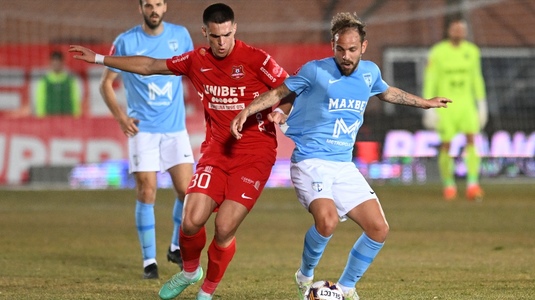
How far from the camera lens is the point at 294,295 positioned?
7.45m

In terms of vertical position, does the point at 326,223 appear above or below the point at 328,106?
below

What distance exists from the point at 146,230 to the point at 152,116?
100 centimetres

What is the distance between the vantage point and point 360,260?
6930 millimetres

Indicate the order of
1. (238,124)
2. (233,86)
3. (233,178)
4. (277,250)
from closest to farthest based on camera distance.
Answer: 1. (238,124)
2. (233,178)
3. (233,86)
4. (277,250)

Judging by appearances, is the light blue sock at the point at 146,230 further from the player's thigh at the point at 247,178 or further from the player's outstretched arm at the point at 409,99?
the player's outstretched arm at the point at 409,99

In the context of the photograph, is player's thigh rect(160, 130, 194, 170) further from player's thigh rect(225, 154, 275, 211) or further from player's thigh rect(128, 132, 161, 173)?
player's thigh rect(225, 154, 275, 211)

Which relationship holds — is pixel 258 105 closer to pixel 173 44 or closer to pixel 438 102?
pixel 438 102

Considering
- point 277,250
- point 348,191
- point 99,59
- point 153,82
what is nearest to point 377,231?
point 348,191

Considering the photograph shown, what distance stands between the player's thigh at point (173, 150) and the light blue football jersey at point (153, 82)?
7 cm

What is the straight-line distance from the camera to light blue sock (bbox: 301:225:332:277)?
7.07 m

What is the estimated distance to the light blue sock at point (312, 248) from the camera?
7070mm

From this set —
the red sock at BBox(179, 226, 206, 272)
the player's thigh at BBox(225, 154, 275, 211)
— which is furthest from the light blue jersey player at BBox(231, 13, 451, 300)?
the red sock at BBox(179, 226, 206, 272)

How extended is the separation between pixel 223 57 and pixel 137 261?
3.07 m

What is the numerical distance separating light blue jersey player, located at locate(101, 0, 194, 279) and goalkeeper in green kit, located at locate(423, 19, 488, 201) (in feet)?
25.5
